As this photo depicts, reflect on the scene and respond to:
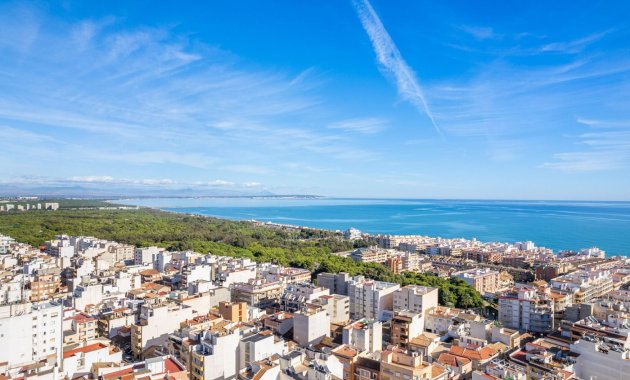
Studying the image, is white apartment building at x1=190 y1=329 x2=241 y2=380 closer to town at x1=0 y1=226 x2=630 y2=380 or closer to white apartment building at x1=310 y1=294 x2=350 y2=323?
town at x1=0 y1=226 x2=630 y2=380

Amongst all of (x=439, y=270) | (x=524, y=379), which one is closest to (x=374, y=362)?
(x=524, y=379)

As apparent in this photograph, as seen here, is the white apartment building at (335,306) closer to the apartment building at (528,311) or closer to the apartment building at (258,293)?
the apartment building at (258,293)

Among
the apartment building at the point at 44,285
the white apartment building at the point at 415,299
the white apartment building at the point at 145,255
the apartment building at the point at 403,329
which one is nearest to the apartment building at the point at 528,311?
the white apartment building at the point at 415,299

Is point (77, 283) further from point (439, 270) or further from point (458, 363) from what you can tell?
point (439, 270)

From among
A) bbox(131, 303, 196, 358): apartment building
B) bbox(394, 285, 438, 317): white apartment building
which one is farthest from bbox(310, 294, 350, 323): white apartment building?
bbox(131, 303, 196, 358): apartment building

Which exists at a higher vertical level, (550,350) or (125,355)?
(550,350)
